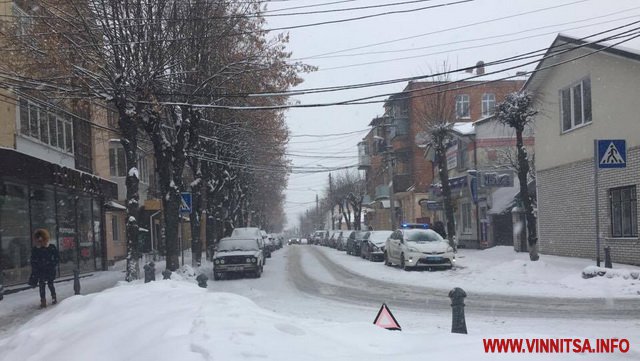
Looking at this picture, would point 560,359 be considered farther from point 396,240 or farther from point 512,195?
point 512,195

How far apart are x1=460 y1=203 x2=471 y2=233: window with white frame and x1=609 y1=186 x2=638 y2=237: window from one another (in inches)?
638

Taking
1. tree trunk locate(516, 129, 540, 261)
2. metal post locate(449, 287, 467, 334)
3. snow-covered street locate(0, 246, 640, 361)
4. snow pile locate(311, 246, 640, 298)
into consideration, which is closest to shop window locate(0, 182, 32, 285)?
snow-covered street locate(0, 246, 640, 361)

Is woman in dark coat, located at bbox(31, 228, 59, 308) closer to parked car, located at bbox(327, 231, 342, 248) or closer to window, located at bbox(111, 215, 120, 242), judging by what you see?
window, located at bbox(111, 215, 120, 242)

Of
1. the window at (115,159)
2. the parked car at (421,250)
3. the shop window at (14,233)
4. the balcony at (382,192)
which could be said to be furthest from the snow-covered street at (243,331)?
the balcony at (382,192)

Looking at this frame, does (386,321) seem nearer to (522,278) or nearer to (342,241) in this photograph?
(522,278)

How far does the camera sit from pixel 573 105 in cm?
2022

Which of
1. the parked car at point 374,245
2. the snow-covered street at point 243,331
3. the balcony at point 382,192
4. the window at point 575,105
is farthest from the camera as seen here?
the balcony at point 382,192

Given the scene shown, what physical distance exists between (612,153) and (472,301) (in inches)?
199

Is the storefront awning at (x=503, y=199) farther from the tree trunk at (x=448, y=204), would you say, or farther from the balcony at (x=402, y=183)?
the balcony at (x=402, y=183)

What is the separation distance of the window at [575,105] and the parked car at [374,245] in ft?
31.7

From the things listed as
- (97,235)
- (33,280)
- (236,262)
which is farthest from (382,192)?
(33,280)

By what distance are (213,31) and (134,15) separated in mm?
3313

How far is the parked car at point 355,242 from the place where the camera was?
33353 millimetres

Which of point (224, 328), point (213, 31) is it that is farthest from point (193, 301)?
point (213, 31)
